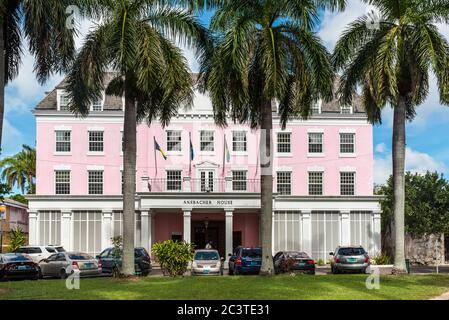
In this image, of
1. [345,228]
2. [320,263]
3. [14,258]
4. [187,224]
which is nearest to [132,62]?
[14,258]

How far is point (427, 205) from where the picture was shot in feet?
147

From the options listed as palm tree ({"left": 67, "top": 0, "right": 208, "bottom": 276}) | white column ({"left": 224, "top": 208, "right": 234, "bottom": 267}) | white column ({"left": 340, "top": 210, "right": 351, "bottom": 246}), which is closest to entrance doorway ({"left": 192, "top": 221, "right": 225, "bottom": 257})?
white column ({"left": 224, "top": 208, "right": 234, "bottom": 267})

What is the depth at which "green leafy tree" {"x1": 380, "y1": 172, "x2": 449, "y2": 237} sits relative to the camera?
147 ft

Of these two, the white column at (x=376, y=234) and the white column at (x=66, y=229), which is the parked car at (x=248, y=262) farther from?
the white column at (x=66, y=229)

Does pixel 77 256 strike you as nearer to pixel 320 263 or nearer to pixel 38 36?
pixel 38 36

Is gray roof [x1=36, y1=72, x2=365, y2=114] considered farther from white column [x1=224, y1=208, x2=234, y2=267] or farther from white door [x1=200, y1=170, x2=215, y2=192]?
white column [x1=224, y1=208, x2=234, y2=267]

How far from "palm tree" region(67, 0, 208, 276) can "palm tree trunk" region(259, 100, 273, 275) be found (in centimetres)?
308

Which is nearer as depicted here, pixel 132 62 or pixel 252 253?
pixel 132 62

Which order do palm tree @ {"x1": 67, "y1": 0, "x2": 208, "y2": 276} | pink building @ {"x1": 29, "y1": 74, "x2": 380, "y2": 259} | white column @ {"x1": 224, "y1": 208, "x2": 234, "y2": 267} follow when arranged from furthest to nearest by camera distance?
pink building @ {"x1": 29, "y1": 74, "x2": 380, "y2": 259}
white column @ {"x1": 224, "y1": 208, "x2": 234, "y2": 267}
palm tree @ {"x1": 67, "y1": 0, "x2": 208, "y2": 276}

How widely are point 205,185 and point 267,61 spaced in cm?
2235

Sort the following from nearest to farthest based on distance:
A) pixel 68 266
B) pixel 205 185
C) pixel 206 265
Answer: pixel 206 265 → pixel 68 266 → pixel 205 185

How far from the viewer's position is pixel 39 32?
66.2 ft
